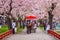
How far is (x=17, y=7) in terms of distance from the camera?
37.5 metres

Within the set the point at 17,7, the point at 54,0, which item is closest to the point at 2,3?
the point at 17,7

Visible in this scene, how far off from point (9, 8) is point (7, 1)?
4.43 ft

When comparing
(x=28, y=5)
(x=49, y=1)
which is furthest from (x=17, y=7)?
(x=49, y=1)

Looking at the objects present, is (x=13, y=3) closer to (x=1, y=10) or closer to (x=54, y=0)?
(x=1, y=10)

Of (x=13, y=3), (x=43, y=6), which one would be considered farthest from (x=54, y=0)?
(x=13, y=3)

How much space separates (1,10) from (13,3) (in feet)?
7.69

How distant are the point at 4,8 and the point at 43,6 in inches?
394

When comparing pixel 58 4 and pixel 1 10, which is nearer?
pixel 1 10

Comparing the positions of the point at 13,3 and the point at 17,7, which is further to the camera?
the point at 17,7

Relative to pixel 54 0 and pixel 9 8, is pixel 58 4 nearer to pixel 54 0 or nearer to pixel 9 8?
pixel 54 0

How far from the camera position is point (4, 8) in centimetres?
3422

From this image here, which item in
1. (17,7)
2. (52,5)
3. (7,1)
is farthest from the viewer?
(52,5)

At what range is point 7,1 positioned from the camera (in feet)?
110

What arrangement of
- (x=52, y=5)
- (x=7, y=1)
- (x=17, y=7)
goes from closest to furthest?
(x=7, y=1) → (x=17, y=7) → (x=52, y=5)
